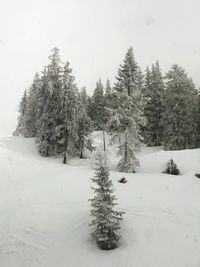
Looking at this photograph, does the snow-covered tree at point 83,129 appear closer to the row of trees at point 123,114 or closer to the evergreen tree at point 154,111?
the row of trees at point 123,114

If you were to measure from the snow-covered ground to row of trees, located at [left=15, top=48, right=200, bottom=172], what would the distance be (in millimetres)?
5574

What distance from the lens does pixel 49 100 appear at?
133 ft

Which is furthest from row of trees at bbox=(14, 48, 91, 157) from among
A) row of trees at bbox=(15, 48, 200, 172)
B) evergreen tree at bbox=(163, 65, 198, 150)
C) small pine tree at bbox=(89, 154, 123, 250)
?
small pine tree at bbox=(89, 154, 123, 250)

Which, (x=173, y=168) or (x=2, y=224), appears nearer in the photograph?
(x=2, y=224)

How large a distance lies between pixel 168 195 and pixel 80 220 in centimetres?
765

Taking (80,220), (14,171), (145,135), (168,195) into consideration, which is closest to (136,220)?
(80,220)

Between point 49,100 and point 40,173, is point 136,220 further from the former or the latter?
point 49,100

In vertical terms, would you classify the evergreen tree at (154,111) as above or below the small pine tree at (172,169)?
above

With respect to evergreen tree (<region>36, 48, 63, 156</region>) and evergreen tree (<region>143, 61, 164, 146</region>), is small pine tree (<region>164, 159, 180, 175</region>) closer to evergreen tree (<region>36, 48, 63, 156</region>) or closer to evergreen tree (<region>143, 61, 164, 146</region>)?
evergreen tree (<region>36, 48, 63, 156</region>)

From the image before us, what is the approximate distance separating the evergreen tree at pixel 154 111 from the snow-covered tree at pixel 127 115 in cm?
1393

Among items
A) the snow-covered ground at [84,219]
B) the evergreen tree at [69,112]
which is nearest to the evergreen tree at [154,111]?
the evergreen tree at [69,112]

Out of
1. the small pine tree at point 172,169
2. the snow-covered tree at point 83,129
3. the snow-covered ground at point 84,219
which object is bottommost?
the snow-covered ground at point 84,219

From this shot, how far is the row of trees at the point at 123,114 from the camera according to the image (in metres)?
33.3

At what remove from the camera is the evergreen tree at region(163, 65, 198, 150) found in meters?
43.0
